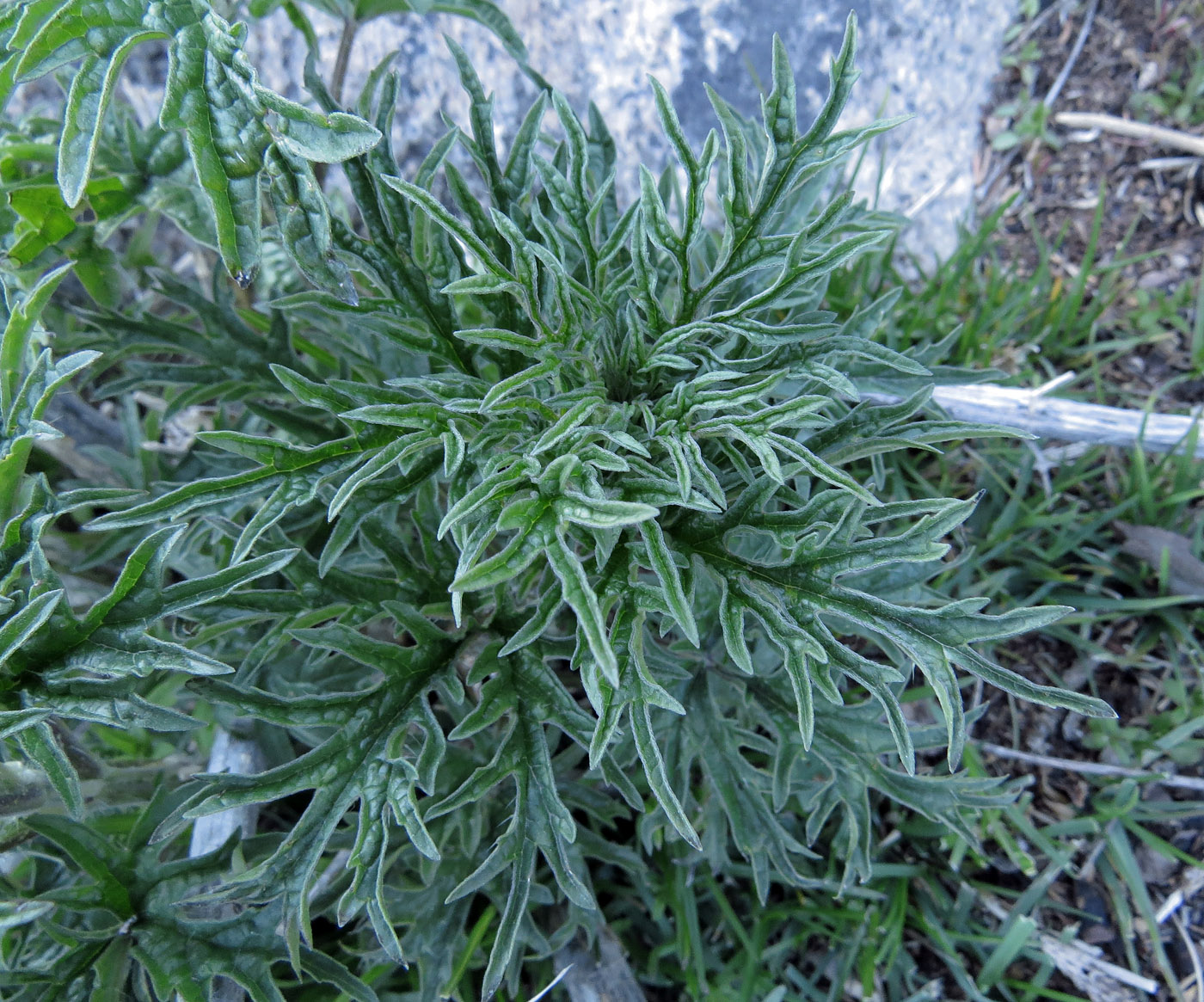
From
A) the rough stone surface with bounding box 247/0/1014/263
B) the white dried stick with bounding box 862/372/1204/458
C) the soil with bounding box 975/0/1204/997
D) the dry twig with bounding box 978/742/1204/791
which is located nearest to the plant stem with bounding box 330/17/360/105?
the rough stone surface with bounding box 247/0/1014/263

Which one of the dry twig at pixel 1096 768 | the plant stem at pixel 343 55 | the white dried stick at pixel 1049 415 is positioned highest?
the plant stem at pixel 343 55

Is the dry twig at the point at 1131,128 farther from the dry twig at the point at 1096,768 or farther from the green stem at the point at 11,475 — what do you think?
the green stem at the point at 11,475

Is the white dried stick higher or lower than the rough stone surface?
lower

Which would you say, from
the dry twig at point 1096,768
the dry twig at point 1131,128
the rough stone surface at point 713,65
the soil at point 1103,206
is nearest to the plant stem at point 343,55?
the rough stone surface at point 713,65

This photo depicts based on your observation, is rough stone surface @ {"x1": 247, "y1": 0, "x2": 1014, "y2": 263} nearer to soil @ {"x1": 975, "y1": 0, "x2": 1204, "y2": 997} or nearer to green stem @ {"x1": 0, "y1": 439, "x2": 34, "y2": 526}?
soil @ {"x1": 975, "y1": 0, "x2": 1204, "y2": 997}

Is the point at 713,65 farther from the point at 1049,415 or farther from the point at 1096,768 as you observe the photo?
the point at 1096,768

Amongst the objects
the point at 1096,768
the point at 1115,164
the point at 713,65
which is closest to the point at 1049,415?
the point at 1096,768

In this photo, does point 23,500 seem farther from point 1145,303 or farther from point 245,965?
point 1145,303

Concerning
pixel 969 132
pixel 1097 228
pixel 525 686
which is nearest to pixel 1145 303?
pixel 1097 228
